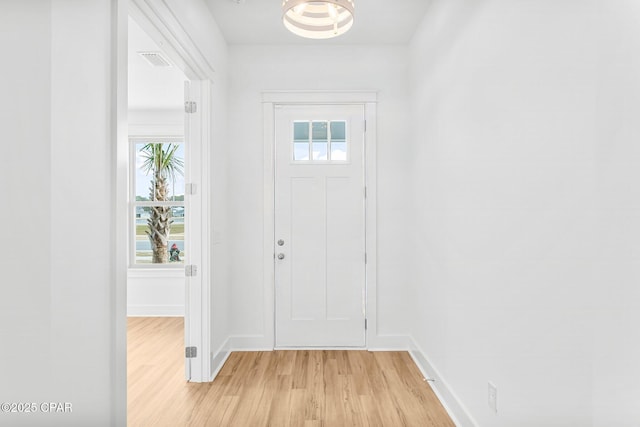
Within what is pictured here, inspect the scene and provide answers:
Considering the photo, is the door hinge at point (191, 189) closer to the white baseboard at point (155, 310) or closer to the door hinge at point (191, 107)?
the door hinge at point (191, 107)

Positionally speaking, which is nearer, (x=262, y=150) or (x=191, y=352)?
(x=191, y=352)

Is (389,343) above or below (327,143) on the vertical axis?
below

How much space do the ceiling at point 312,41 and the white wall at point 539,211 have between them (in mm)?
516

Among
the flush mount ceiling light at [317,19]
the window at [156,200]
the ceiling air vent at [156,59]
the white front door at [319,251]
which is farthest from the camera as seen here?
the window at [156,200]

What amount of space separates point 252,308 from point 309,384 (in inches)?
39.9

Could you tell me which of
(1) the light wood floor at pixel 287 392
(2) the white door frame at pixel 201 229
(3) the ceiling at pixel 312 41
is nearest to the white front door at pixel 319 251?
(1) the light wood floor at pixel 287 392

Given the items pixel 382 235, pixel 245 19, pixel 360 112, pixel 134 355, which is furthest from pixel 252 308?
pixel 245 19

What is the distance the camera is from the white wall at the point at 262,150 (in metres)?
3.67

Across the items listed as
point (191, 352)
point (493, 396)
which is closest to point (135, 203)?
point (191, 352)

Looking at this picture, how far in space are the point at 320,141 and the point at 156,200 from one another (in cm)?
267

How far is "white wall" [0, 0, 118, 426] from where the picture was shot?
1.17 m

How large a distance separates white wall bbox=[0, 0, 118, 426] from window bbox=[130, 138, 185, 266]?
3823 mm

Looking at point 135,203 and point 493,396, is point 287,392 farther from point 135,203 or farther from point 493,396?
point 135,203

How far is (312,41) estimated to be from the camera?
362 centimetres
